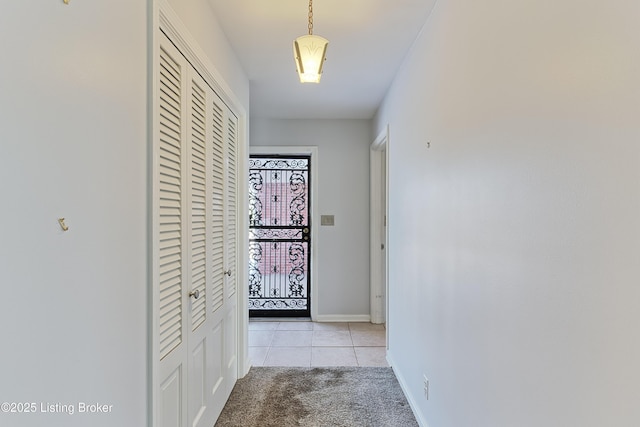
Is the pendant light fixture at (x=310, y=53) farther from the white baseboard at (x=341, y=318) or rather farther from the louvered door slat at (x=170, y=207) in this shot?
the white baseboard at (x=341, y=318)

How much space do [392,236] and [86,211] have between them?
2555mm

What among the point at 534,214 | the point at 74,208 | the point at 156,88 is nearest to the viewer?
the point at 74,208

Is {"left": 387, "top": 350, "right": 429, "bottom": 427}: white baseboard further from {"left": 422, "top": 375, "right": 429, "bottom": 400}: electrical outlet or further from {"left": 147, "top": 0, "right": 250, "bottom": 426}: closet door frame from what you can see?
{"left": 147, "top": 0, "right": 250, "bottom": 426}: closet door frame

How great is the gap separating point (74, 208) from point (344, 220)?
3.70 metres

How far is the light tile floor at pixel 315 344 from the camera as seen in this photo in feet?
10.6

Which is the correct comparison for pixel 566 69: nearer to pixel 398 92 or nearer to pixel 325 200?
pixel 398 92

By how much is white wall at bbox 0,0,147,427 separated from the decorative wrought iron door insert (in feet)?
10.6

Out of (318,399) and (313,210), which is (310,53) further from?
(313,210)

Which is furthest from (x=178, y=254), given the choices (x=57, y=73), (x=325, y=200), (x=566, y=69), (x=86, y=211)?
(x=325, y=200)

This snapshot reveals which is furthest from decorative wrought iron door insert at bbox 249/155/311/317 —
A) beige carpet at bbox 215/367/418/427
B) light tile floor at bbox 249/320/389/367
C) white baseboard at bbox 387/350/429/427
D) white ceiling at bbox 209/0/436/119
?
white baseboard at bbox 387/350/429/427

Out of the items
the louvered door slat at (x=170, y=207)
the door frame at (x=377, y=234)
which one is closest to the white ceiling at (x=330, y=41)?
the louvered door slat at (x=170, y=207)

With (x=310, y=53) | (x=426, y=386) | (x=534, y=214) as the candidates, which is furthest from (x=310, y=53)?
(x=426, y=386)

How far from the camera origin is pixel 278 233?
4.55 metres

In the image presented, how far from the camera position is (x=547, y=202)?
3.25ft
